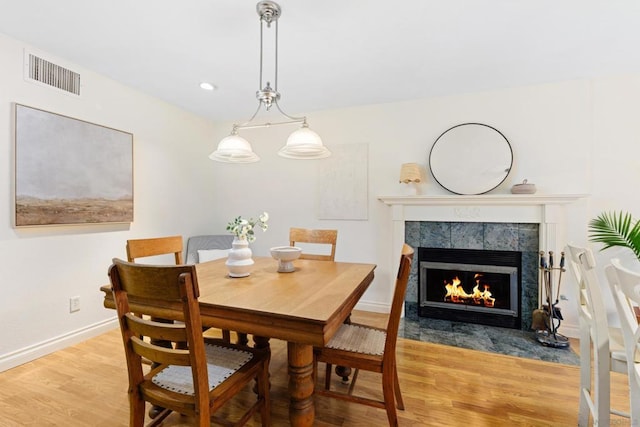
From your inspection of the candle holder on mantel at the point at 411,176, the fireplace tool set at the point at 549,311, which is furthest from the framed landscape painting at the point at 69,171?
the fireplace tool set at the point at 549,311

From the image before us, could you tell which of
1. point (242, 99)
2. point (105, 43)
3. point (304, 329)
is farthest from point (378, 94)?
point (304, 329)

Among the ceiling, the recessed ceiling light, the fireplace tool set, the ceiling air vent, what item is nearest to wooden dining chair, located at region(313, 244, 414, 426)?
the ceiling

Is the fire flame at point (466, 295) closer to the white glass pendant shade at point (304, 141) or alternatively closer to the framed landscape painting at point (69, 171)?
the white glass pendant shade at point (304, 141)

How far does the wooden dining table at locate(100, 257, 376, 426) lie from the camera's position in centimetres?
117

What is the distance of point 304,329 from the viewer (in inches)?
45.3

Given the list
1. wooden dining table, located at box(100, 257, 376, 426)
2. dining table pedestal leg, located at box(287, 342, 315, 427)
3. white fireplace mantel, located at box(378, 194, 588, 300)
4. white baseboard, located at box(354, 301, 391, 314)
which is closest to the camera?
wooden dining table, located at box(100, 257, 376, 426)

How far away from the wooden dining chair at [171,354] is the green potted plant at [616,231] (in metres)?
2.97

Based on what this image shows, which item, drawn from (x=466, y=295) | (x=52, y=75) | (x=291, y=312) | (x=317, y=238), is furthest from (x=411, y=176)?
(x=52, y=75)

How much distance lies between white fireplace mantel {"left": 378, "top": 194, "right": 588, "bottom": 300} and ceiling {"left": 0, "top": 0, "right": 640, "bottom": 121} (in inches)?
44.1

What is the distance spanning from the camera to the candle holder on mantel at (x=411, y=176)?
3059 millimetres

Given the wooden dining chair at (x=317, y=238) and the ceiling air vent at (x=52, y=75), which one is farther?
the wooden dining chair at (x=317, y=238)

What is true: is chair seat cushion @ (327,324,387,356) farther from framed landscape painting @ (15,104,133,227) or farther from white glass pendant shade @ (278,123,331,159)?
framed landscape painting @ (15,104,133,227)

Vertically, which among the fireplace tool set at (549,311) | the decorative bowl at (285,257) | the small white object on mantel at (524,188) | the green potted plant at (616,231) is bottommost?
the fireplace tool set at (549,311)

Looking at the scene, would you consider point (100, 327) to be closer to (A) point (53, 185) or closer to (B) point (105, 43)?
(A) point (53, 185)
